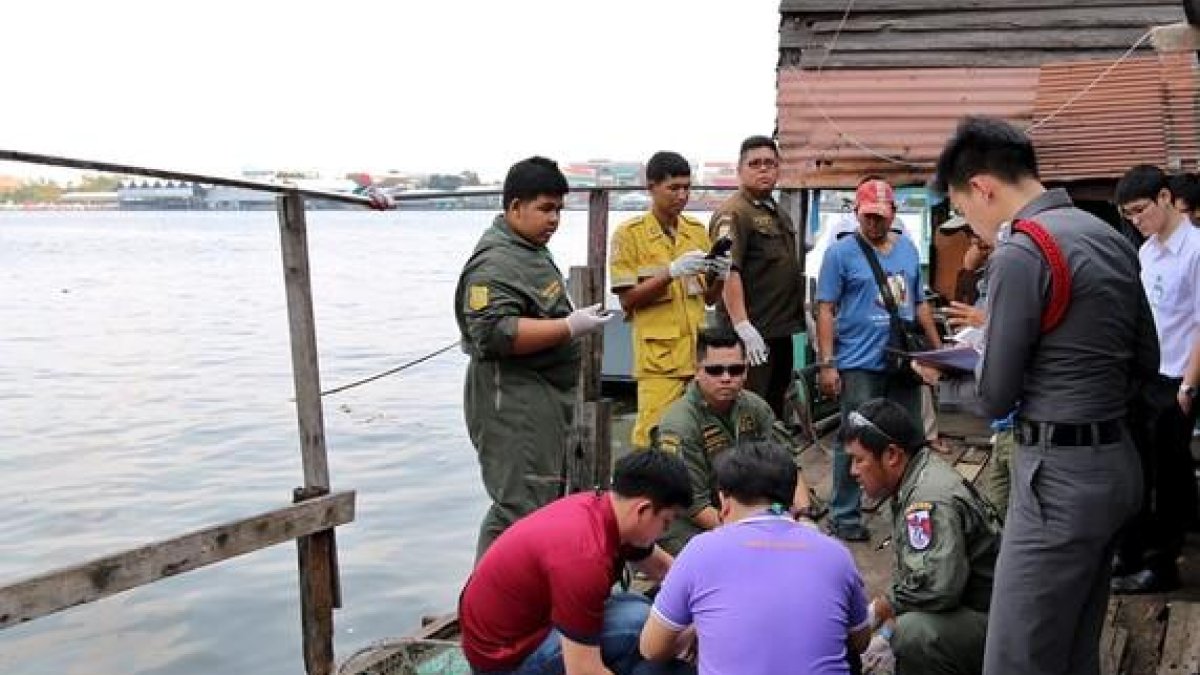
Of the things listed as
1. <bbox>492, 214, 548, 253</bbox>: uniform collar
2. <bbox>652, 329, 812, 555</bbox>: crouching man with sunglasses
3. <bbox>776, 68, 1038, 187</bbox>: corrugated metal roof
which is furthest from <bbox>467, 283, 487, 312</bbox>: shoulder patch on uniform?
<bbox>776, 68, 1038, 187</bbox>: corrugated metal roof

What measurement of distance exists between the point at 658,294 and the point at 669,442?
3.49 feet

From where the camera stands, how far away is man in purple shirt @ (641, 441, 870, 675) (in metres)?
2.92

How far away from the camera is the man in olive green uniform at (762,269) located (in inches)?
225

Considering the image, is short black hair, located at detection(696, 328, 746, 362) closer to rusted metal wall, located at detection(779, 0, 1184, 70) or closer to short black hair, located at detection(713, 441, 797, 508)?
short black hair, located at detection(713, 441, 797, 508)

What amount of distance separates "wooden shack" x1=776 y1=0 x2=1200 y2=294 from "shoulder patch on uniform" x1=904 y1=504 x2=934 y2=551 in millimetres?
4290

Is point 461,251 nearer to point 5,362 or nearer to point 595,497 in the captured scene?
point 5,362

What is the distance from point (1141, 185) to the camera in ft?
15.0

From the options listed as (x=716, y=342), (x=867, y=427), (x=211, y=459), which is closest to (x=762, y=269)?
(x=716, y=342)

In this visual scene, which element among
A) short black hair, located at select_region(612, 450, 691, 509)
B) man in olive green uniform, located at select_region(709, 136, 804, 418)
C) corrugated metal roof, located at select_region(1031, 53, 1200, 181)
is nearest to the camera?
short black hair, located at select_region(612, 450, 691, 509)

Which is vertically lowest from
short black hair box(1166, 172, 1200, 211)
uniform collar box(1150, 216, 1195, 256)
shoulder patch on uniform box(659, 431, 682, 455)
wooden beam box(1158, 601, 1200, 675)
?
wooden beam box(1158, 601, 1200, 675)

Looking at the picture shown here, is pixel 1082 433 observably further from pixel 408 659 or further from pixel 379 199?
pixel 379 199

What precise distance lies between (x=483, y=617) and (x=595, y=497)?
1.50 feet

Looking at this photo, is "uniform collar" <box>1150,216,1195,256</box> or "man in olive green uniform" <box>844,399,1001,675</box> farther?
"uniform collar" <box>1150,216,1195,256</box>

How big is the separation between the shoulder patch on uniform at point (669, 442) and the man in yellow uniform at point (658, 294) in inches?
33.8
